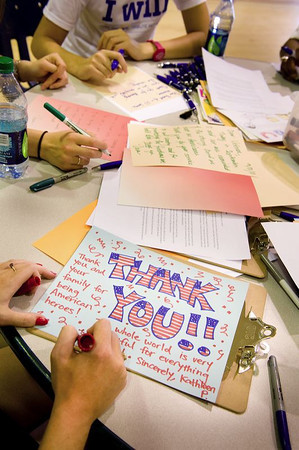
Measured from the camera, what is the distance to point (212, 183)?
2.96 ft

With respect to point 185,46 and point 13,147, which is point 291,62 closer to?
point 185,46

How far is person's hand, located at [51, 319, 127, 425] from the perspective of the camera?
0.52 m

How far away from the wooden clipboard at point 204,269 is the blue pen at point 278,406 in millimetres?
35

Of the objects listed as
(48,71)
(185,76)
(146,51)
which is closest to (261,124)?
(185,76)

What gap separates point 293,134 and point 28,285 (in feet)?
2.62

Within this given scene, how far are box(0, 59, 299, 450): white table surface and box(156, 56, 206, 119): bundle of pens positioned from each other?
670 millimetres

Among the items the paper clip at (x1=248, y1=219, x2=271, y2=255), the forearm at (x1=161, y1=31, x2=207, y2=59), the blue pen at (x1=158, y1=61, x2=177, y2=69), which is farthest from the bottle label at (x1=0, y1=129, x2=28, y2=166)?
the forearm at (x1=161, y1=31, x2=207, y2=59)

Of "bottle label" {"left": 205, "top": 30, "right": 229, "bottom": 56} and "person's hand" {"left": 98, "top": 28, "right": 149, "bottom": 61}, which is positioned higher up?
"bottle label" {"left": 205, "top": 30, "right": 229, "bottom": 56}

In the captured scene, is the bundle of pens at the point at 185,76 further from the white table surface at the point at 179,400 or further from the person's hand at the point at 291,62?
the white table surface at the point at 179,400

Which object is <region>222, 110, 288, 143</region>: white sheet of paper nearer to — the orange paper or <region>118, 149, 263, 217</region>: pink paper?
<region>118, 149, 263, 217</region>: pink paper

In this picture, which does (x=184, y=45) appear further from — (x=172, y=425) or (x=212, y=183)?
(x=172, y=425)

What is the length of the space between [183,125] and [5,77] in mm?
483

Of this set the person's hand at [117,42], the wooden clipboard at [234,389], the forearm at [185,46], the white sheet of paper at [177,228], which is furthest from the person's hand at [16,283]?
the forearm at [185,46]

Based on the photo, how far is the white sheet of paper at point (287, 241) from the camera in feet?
2.36
